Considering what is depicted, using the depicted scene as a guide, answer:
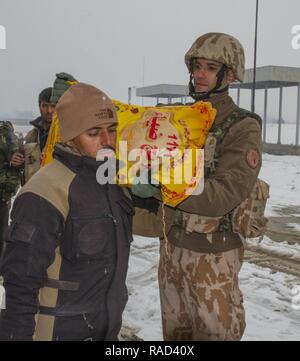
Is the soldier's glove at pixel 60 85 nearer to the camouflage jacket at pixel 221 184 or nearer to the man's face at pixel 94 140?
the man's face at pixel 94 140

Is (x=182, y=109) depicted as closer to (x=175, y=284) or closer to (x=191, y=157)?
(x=191, y=157)

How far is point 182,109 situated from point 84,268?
100 cm

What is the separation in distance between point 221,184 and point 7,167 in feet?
10.4

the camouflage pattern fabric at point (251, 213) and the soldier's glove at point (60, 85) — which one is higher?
the soldier's glove at point (60, 85)

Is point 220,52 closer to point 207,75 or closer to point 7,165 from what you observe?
point 207,75

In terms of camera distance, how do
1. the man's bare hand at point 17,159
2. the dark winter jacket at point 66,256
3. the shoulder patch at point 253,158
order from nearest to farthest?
1. the dark winter jacket at point 66,256
2. the shoulder patch at point 253,158
3. the man's bare hand at point 17,159

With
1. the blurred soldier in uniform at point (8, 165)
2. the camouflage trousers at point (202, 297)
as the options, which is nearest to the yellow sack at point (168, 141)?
the camouflage trousers at point (202, 297)

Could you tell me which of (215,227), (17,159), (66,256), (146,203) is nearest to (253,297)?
(215,227)

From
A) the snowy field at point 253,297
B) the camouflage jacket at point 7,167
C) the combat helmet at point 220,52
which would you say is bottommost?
the snowy field at point 253,297

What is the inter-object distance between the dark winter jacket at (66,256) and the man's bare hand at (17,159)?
279cm

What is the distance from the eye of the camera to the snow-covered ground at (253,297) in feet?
12.4

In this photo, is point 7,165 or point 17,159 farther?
point 7,165

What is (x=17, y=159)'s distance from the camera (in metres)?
4.44

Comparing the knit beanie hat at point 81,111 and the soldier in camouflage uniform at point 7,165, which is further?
the soldier in camouflage uniform at point 7,165
